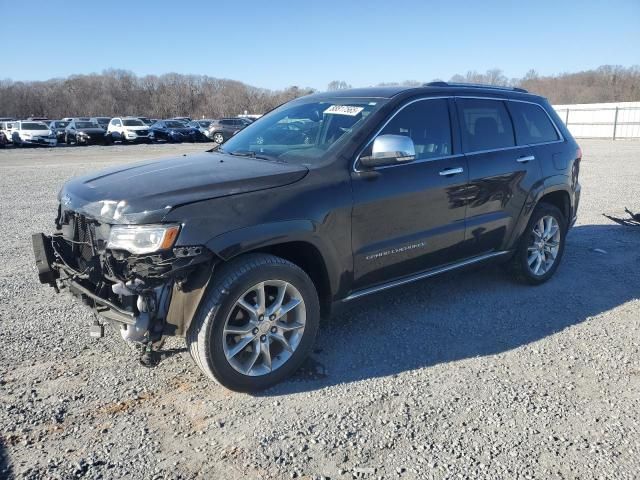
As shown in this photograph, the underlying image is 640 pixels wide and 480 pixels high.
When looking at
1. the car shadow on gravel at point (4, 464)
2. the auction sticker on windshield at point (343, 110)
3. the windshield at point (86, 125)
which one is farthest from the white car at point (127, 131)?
the car shadow on gravel at point (4, 464)

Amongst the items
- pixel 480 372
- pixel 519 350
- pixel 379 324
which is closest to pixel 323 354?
pixel 379 324

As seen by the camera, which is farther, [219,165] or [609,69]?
[609,69]

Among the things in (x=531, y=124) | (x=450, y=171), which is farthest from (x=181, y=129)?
(x=450, y=171)

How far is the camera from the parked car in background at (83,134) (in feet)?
114

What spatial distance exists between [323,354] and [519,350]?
1478 mm

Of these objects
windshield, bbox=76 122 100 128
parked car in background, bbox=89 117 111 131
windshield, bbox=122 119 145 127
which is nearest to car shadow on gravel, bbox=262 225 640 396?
windshield, bbox=122 119 145 127

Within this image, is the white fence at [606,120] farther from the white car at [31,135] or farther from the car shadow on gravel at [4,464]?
the car shadow on gravel at [4,464]

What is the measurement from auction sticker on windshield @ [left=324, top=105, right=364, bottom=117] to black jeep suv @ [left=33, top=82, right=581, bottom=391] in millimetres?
11

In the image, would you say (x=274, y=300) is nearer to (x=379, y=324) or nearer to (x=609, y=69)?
(x=379, y=324)

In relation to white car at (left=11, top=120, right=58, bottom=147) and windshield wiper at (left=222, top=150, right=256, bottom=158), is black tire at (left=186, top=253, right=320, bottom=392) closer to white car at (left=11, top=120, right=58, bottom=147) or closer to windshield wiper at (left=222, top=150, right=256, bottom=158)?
windshield wiper at (left=222, top=150, right=256, bottom=158)

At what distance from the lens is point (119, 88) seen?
94.9 meters

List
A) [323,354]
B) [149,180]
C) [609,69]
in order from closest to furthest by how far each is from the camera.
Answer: [149,180] → [323,354] → [609,69]

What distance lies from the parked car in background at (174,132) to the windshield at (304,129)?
34.0 meters

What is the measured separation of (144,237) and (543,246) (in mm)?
4014
